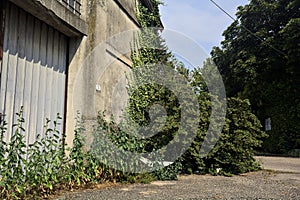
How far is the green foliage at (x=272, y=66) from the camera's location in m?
14.7

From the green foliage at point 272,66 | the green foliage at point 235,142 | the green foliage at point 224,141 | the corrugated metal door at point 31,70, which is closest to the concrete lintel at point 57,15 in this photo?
the corrugated metal door at point 31,70

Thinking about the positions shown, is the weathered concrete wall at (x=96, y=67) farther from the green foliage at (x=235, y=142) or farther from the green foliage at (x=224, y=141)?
the green foliage at (x=235, y=142)

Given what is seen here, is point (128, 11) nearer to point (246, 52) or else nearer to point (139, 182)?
point (139, 182)

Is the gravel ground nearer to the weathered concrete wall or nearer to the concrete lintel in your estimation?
the weathered concrete wall

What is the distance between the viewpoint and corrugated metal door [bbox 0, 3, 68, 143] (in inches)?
159

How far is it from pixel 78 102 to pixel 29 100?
35.2 inches

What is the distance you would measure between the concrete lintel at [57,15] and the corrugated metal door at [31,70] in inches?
5.5

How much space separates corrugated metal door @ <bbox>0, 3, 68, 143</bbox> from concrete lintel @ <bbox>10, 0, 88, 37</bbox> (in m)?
0.14

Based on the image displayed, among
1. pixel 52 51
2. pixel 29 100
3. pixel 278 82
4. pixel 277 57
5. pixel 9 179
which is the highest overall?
pixel 277 57

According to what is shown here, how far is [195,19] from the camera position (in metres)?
8.90

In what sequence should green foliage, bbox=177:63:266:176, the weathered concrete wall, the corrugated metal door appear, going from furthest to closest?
green foliage, bbox=177:63:266:176 → the weathered concrete wall → the corrugated metal door

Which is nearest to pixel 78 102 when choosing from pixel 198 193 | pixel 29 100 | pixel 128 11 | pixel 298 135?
pixel 29 100

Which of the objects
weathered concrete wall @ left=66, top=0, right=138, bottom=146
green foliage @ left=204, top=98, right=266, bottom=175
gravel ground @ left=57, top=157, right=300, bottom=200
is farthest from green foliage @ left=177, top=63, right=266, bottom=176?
weathered concrete wall @ left=66, top=0, right=138, bottom=146

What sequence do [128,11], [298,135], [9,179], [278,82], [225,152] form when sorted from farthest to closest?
[278,82] → [298,135] → [128,11] → [225,152] → [9,179]
